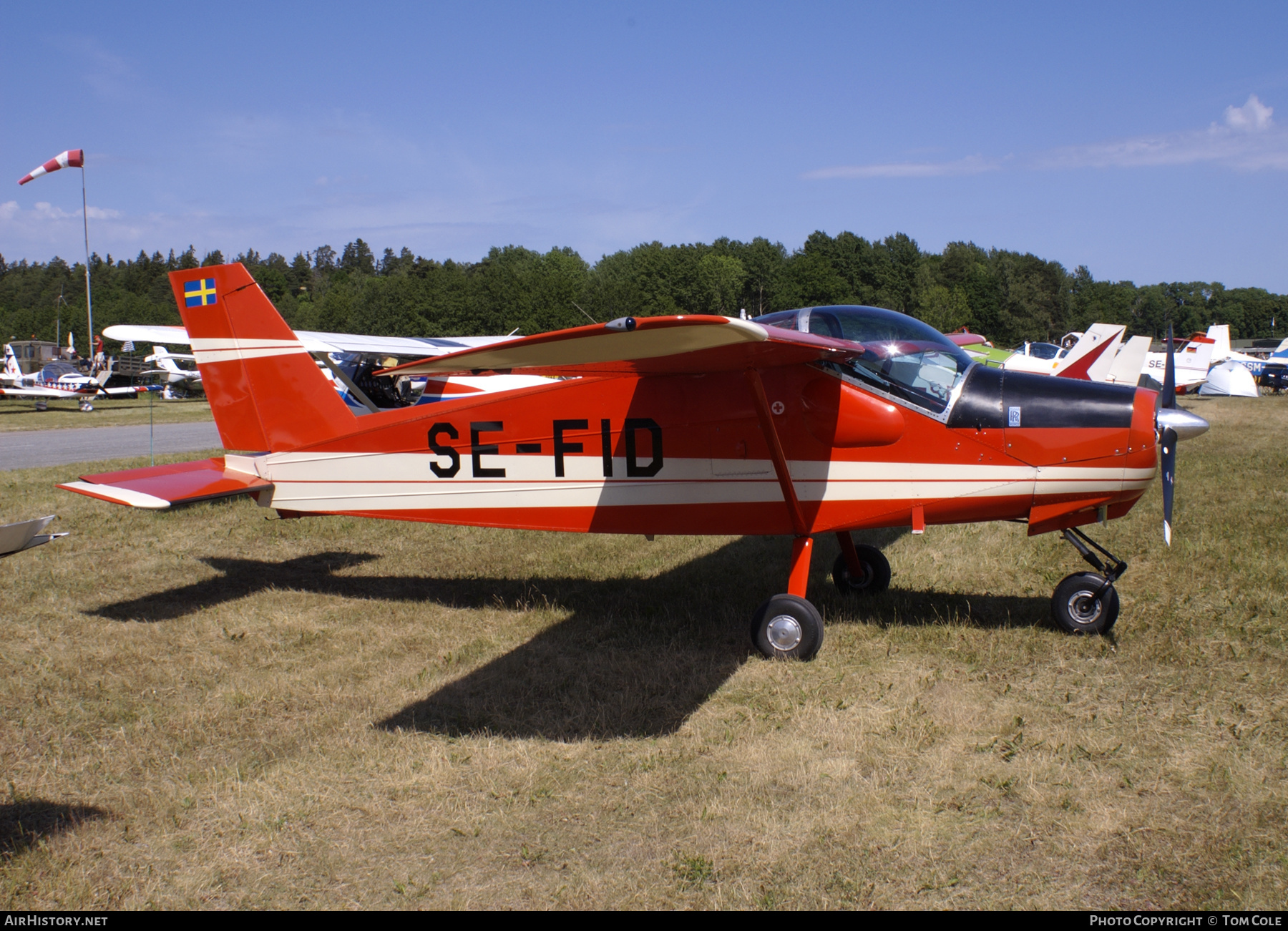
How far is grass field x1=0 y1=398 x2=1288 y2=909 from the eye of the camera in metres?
3.23

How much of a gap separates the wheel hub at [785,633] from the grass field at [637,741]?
0.16 metres

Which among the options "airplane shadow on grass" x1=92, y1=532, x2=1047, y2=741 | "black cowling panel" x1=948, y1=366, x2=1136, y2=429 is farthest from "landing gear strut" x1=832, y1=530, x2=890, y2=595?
"black cowling panel" x1=948, y1=366, x2=1136, y2=429

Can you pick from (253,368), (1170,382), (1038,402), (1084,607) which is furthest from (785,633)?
(253,368)

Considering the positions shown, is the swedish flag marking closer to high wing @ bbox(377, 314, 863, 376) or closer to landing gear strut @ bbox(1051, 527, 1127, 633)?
high wing @ bbox(377, 314, 863, 376)

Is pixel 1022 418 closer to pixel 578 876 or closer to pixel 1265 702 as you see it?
pixel 1265 702

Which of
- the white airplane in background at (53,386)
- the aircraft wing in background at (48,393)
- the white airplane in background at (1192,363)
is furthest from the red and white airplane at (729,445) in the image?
the aircraft wing in background at (48,393)

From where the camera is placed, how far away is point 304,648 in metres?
5.97

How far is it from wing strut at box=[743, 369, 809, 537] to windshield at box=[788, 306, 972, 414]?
0.72 meters

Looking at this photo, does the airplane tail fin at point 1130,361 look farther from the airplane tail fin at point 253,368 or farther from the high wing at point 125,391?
the high wing at point 125,391

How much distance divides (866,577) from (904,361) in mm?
2220

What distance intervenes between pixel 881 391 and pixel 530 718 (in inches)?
126

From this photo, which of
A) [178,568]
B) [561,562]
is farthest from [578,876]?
[178,568]

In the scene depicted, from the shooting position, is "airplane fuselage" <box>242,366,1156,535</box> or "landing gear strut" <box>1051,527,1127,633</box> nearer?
"airplane fuselage" <box>242,366,1156,535</box>

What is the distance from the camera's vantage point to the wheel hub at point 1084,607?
5680 mm
